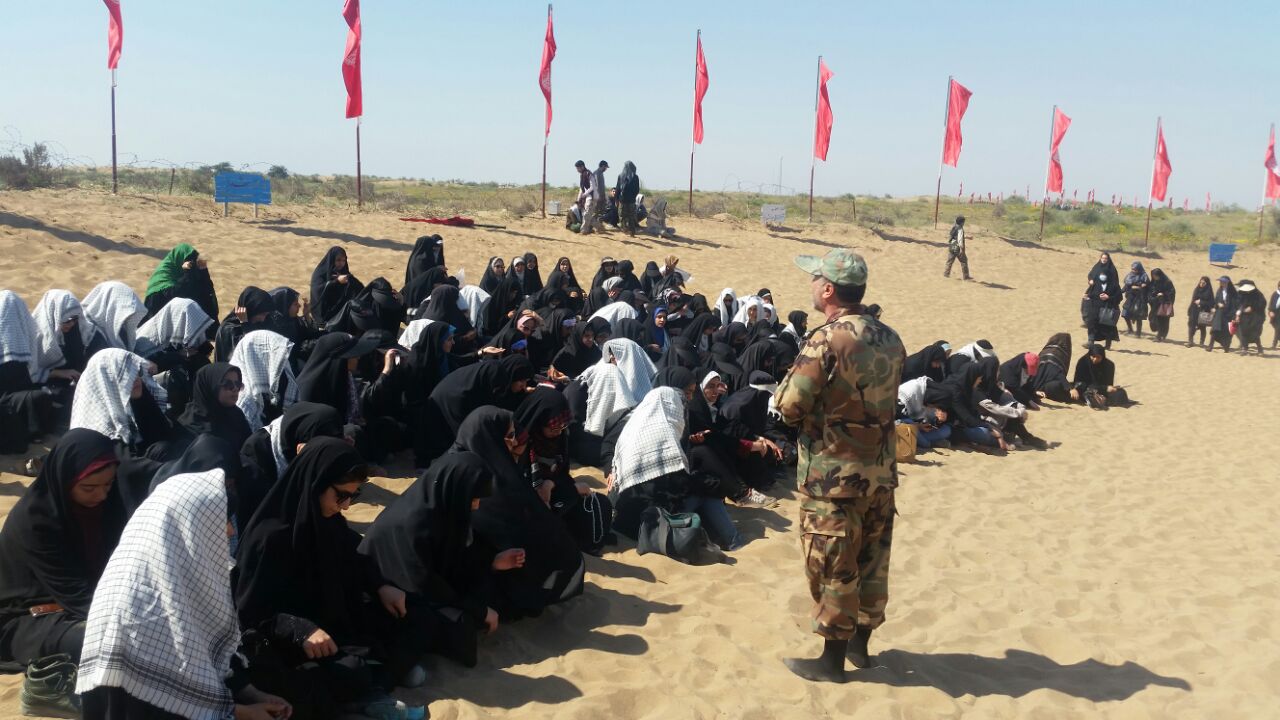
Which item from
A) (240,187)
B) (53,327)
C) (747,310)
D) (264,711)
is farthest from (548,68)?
(264,711)

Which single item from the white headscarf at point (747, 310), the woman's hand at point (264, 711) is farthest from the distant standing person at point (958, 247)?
the woman's hand at point (264, 711)

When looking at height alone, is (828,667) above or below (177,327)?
below

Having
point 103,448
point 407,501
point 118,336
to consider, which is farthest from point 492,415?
point 118,336

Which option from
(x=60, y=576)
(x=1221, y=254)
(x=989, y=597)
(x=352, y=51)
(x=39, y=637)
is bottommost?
(x=989, y=597)

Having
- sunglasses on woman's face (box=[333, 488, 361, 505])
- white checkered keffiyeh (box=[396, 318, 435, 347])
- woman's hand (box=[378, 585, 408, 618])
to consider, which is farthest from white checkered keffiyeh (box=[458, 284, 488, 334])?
sunglasses on woman's face (box=[333, 488, 361, 505])

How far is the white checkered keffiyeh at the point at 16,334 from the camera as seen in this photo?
20.3 feet

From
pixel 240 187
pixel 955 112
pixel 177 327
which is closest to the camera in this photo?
pixel 177 327

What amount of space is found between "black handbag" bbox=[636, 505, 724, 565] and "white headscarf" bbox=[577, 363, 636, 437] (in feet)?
5.37

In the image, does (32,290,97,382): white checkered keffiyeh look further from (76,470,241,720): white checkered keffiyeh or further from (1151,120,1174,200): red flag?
(1151,120,1174,200): red flag

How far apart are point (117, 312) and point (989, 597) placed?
669 centimetres

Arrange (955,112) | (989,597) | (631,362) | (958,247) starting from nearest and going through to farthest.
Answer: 1. (989,597)
2. (631,362)
3. (958,247)
4. (955,112)

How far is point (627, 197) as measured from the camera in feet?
63.7

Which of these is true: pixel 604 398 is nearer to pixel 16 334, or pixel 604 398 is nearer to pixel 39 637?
pixel 16 334

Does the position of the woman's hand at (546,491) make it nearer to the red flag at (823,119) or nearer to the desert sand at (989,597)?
the desert sand at (989,597)
